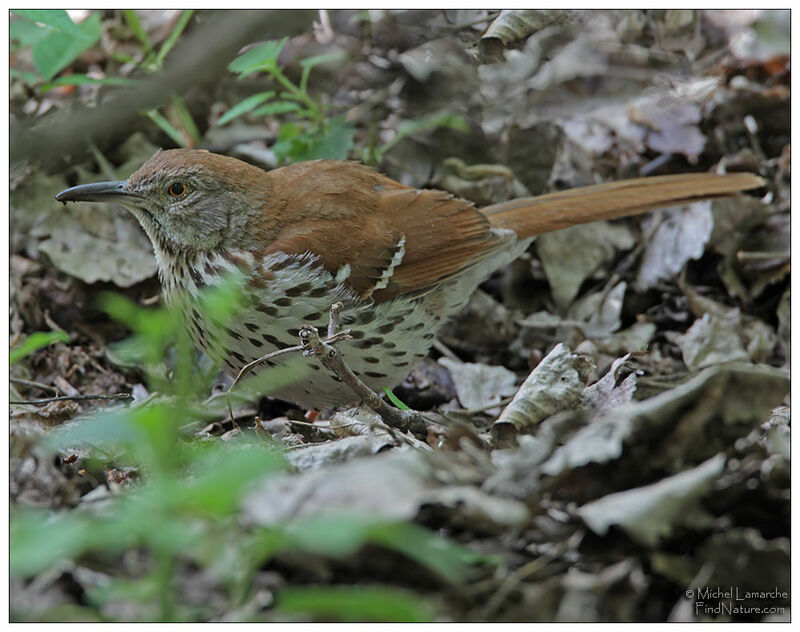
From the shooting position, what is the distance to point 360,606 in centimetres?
150

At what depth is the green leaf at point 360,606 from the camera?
4.89ft

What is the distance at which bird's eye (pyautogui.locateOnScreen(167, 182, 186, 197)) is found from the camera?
130 inches

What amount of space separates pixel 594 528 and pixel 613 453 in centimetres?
20

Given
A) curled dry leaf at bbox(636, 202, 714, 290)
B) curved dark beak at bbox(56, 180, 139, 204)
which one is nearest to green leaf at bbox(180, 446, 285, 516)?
curved dark beak at bbox(56, 180, 139, 204)

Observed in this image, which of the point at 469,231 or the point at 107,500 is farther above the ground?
the point at 107,500

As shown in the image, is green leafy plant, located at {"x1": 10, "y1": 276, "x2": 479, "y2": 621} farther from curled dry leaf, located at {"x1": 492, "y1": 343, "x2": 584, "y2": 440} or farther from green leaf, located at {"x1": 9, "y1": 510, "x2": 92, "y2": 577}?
curled dry leaf, located at {"x1": 492, "y1": 343, "x2": 584, "y2": 440}

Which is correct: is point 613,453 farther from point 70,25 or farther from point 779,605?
point 70,25

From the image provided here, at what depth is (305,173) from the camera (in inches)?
140

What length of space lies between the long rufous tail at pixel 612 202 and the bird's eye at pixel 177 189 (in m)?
1.36

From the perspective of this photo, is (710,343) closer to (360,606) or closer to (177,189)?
(177,189)

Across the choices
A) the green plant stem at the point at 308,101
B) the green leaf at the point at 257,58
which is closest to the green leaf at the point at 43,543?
the green leaf at the point at 257,58

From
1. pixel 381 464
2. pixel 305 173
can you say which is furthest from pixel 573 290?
pixel 381 464

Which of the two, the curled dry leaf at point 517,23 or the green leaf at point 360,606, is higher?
the curled dry leaf at point 517,23

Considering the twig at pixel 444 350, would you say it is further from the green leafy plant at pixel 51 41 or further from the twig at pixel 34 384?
the green leafy plant at pixel 51 41
